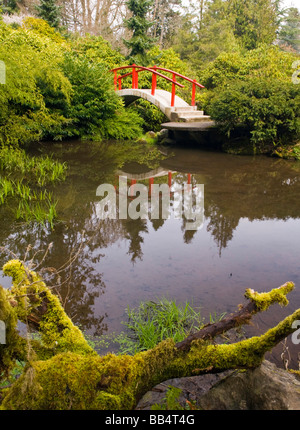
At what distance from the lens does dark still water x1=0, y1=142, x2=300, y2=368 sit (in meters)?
3.24

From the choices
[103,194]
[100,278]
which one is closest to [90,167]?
[103,194]

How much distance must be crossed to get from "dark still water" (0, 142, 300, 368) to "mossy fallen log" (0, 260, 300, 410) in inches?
20.2

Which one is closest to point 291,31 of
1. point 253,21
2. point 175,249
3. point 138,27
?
point 253,21

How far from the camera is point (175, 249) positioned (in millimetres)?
4414

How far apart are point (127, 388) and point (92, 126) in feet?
40.1

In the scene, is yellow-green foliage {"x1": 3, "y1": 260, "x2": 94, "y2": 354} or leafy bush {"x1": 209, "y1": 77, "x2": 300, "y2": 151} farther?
leafy bush {"x1": 209, "y1": 77, "x2": 300, "y2": 151}

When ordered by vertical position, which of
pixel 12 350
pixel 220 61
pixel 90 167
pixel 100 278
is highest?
pixel 220 61

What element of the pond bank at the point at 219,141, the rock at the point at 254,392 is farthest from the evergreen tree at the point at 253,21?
the rock at the point at 254,392

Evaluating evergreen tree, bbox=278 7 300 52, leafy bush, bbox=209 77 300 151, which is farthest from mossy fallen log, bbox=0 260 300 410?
evergreen tree, bbox=278 7 300 52

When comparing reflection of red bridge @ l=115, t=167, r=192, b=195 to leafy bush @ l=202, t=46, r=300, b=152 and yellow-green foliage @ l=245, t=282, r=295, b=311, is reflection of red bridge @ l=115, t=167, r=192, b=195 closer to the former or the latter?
leafy bush @ l=202, t=46, r=300, b=152

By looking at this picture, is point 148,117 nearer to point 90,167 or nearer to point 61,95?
point 61,95

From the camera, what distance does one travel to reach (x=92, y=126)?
42.3 feet

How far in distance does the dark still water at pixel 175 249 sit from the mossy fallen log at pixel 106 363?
0.51 metres

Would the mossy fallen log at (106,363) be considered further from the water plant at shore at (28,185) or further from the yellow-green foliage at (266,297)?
the water plant at shore at (28,185)
